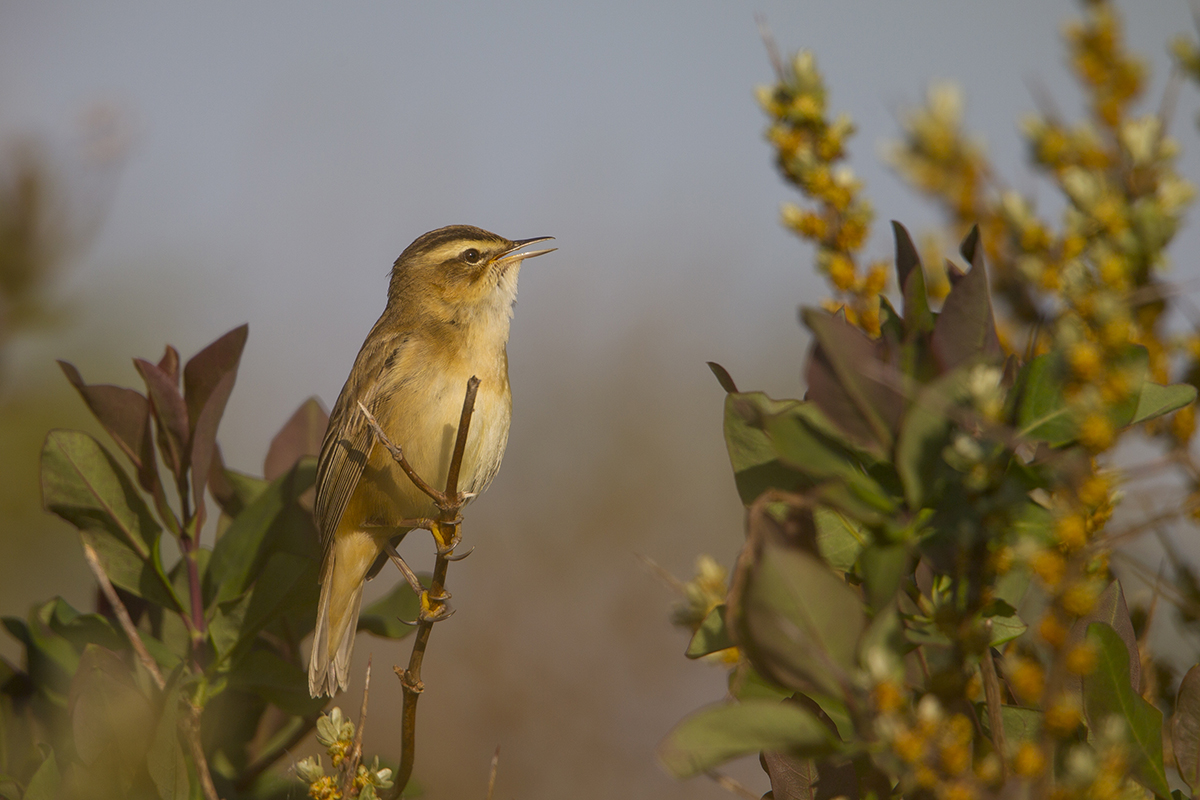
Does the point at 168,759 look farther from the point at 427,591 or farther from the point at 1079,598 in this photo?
the point at 1079,598

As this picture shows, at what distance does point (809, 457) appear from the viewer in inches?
41.8

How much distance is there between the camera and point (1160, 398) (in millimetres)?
1157

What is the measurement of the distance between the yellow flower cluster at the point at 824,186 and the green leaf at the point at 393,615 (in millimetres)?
1482

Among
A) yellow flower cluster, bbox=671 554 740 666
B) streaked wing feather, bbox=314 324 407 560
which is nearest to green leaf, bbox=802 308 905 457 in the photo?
yellow flower cluster, bbox=671 554 740 666

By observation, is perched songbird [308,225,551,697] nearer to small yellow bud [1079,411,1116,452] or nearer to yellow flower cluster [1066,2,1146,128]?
yellow flower cluster [1066,2,1146,128]

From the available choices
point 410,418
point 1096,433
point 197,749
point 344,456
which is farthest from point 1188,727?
point 344,456

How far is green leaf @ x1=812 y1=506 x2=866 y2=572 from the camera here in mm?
1295

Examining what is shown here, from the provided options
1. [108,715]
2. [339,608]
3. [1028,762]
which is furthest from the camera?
[339,608]

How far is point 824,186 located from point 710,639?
28.6 inches

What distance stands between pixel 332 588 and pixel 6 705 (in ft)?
5.77

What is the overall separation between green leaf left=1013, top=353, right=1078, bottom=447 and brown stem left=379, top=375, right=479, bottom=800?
41.7 inches

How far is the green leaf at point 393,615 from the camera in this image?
2.49 meters

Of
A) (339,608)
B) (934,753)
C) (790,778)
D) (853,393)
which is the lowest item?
(339,608)

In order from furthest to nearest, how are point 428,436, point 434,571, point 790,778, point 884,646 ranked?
point 428,436 → point 434,571 → point 790,778 → point 884,646
